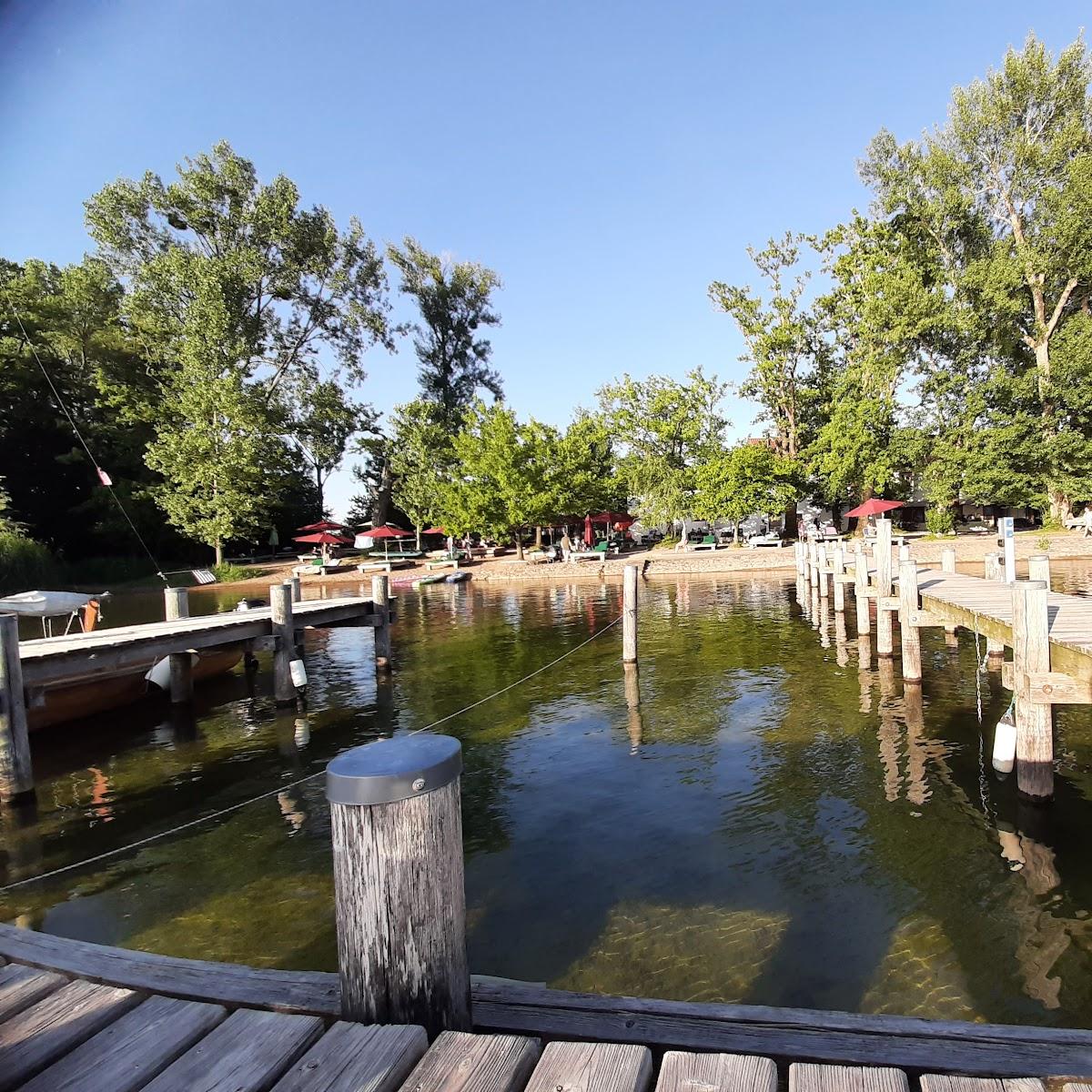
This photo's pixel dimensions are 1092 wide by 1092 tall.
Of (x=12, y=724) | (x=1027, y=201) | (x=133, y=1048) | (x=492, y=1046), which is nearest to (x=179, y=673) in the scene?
(x=12, y=724)

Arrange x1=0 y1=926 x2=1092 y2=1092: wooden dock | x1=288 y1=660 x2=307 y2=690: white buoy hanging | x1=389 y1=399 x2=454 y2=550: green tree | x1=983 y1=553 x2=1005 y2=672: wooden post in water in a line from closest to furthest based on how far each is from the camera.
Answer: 1. x1=0 y1=926 x2=1092 y2=1092: wooden dock
2. x1=983 y1=553 x2=1005 y2=672: wooden post in water
3. x1=288 y1=660 x2=307 y2=690: white buoy hanging
4. x1=389 y1=399 x2=454 y2=550: green tree

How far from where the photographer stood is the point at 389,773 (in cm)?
214

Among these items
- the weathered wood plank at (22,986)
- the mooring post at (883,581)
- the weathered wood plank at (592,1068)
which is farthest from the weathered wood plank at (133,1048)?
the mooring post at (883,581)

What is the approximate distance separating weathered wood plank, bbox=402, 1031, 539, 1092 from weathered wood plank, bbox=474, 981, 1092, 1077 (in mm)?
244

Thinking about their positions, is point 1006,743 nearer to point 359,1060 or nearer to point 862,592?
point 359,1060

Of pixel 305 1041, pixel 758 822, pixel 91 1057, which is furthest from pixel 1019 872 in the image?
pixel 91 1057

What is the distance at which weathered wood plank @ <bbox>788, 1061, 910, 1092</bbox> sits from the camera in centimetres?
182

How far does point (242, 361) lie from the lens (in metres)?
43.5

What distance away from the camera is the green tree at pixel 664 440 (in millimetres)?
41000

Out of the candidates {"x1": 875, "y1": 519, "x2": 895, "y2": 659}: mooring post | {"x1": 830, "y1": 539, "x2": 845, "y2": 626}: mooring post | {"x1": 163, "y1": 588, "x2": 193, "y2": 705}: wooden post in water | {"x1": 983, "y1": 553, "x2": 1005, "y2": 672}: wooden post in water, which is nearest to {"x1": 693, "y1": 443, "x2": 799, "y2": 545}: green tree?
{"x1": 830, "y1": 539, "x2": 845, "y2": 626}: mooring post

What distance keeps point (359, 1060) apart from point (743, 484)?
3972 cm

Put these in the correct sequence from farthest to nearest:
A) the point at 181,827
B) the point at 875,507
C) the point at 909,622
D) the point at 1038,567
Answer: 1. the point at 875,507
2. the point at 909,622
3. the point at 1038,567
4. the point at 181,827

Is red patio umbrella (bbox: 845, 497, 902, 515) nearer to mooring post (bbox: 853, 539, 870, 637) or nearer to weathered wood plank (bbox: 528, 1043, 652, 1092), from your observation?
mooring post (bbox: 853, 539, 870, 637)

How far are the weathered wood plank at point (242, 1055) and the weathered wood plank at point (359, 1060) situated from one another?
0.21 feet
